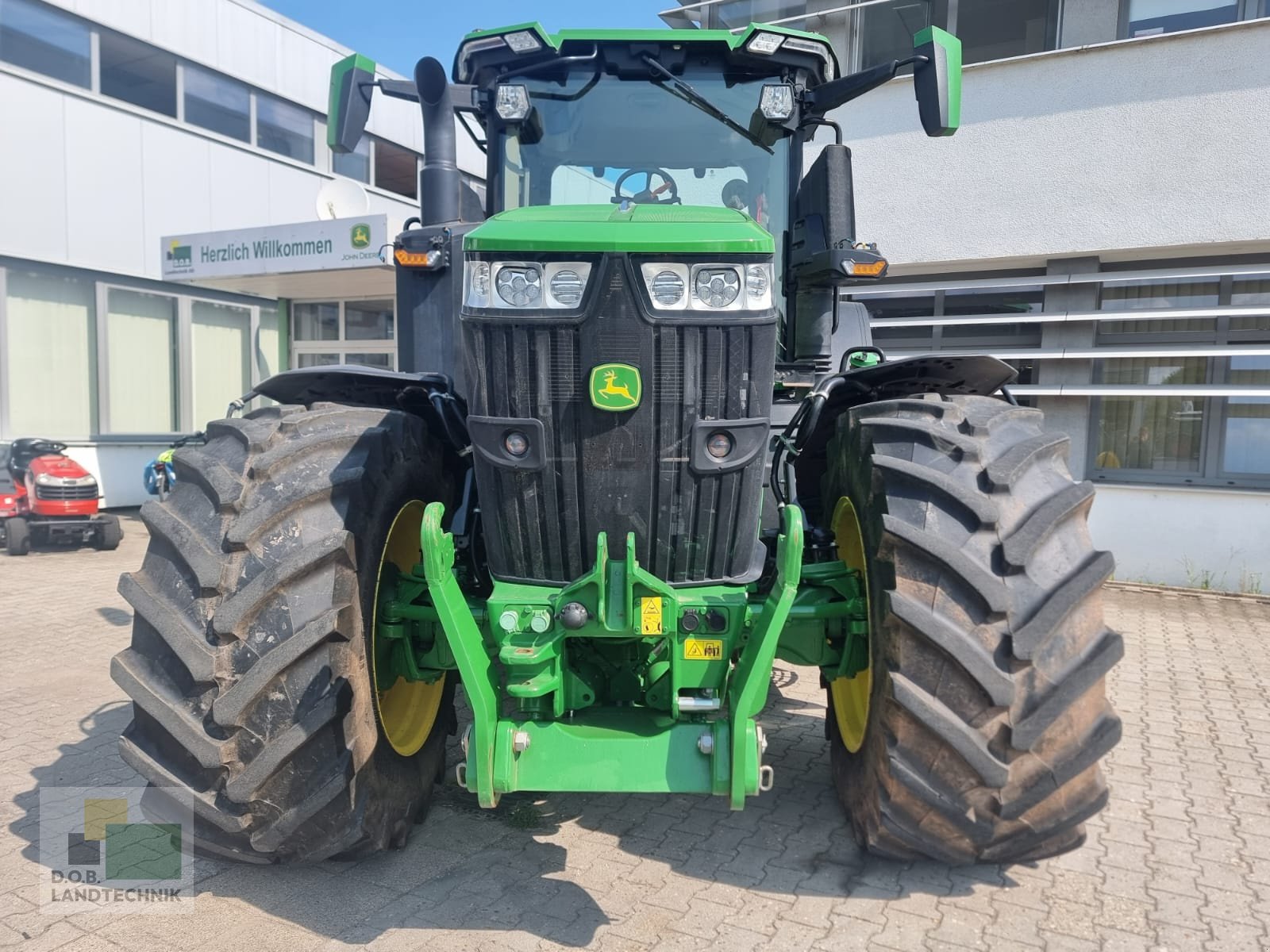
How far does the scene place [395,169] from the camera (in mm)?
17094

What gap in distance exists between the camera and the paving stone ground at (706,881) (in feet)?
9.02

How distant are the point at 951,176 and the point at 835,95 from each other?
17.6ft

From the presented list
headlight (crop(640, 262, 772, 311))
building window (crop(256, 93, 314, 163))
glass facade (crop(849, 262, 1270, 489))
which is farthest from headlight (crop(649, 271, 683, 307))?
building window (crop(256, 93, 314, 163))

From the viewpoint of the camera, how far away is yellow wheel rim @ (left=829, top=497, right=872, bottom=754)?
3232mm

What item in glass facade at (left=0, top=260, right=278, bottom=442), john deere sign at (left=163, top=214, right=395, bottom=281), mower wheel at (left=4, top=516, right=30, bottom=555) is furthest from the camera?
glass facade at (left=0, top=260, right=278, bottom=442)

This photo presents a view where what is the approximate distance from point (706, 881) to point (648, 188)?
2.54 meters

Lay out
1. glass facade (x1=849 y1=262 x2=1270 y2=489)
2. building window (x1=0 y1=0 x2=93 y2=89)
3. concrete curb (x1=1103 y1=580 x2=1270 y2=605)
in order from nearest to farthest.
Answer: concrete curb (x1=1103 y1=580 x2=1270 y2=605) < glass facade (x1=849 y1=262 x2=1270 y2=489) < building window (x1=0 y1=0 x2=93 y2=89)

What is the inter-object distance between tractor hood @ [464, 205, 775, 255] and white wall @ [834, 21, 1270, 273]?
21.0ft

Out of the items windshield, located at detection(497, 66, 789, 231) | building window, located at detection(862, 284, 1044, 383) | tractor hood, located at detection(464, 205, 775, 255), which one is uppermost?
windshield, located at detection(497, 66, 789, 231)

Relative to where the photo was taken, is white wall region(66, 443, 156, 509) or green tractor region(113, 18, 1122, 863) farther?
white wall region(66, 443, 156, 509)

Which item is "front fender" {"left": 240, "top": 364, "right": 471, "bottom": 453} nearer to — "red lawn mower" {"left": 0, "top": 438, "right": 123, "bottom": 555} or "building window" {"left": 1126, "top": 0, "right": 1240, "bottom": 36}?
"red lawn mower" {"left": 0, "top": 438, "right": 123, "bottom": 555}

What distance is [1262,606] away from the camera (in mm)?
7480

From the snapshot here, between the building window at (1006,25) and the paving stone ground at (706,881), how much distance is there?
6.66 m

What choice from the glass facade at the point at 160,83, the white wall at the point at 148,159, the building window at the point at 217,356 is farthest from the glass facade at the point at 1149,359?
the building window at the point at 217,356
